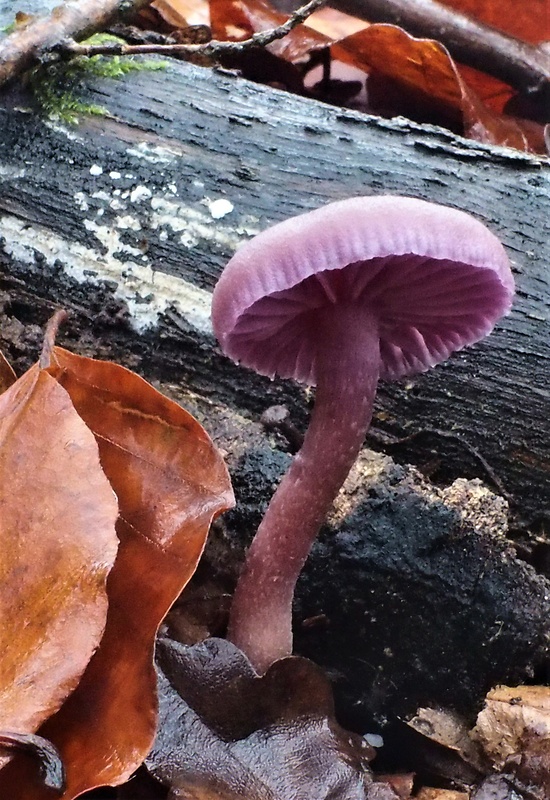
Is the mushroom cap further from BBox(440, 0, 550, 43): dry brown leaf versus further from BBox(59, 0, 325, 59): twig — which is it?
BBox(440, 0, 550, 43): dry brown leaf

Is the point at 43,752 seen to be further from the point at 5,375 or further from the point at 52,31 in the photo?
the point at 52,31

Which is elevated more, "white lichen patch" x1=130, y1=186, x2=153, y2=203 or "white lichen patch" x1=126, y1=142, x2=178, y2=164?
"white lichen patch" x1=126, y1=142, x2=178, y2=164

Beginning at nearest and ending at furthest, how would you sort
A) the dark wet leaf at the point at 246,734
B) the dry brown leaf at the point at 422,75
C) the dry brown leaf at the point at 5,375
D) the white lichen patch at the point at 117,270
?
the dark wet leaf at the point at 246,734 → the dry brown leaf at the point at 5,375 → the white lichen patch at the point at 117,270 → the dry brown leaf at the point at 422,75

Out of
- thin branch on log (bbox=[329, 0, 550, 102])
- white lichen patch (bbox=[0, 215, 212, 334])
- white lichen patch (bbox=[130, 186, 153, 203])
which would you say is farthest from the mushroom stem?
thin branch on log (bbox=[329, 0, 550, 102])

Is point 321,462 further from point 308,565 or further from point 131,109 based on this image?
point 131,109

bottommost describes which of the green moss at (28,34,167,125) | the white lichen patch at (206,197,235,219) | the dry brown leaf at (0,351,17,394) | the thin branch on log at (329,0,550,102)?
the dry brown leaf at (0,351,17,394)

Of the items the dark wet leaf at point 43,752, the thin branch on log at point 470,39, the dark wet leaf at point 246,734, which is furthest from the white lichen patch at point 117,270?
the thin branch on log at point 470,39

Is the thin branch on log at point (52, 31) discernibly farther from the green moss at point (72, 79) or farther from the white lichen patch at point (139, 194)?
Result: the white lichen patch at point (139, 194)
